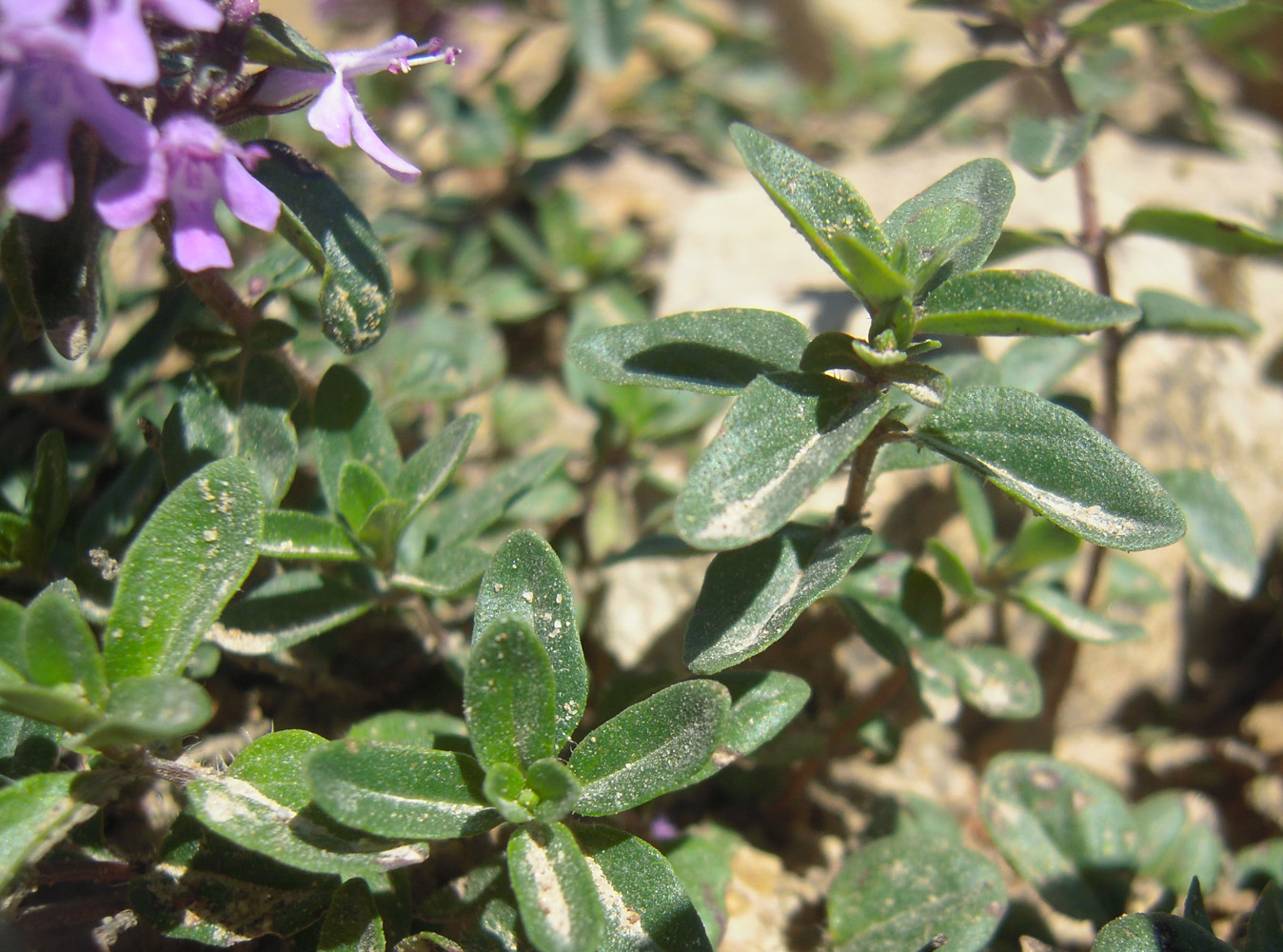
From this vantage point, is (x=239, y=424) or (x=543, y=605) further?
(x=239, y=424)

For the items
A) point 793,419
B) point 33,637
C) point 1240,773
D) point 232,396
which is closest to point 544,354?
point 232,396

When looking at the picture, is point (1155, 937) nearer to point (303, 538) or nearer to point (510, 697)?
point (510, 697)

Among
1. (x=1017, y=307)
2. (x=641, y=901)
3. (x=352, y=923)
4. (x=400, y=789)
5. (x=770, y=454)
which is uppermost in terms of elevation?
(x=1017, y=307)

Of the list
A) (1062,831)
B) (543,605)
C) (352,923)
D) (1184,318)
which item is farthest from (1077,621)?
(352,923)

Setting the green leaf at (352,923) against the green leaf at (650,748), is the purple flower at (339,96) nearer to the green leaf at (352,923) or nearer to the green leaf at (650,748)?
the green leaf at (650,748)

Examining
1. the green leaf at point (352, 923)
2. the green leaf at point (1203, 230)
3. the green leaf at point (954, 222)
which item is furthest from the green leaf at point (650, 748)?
the green leaf at point (1203, 230)

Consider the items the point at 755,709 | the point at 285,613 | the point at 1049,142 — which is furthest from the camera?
the point at 1049,142
